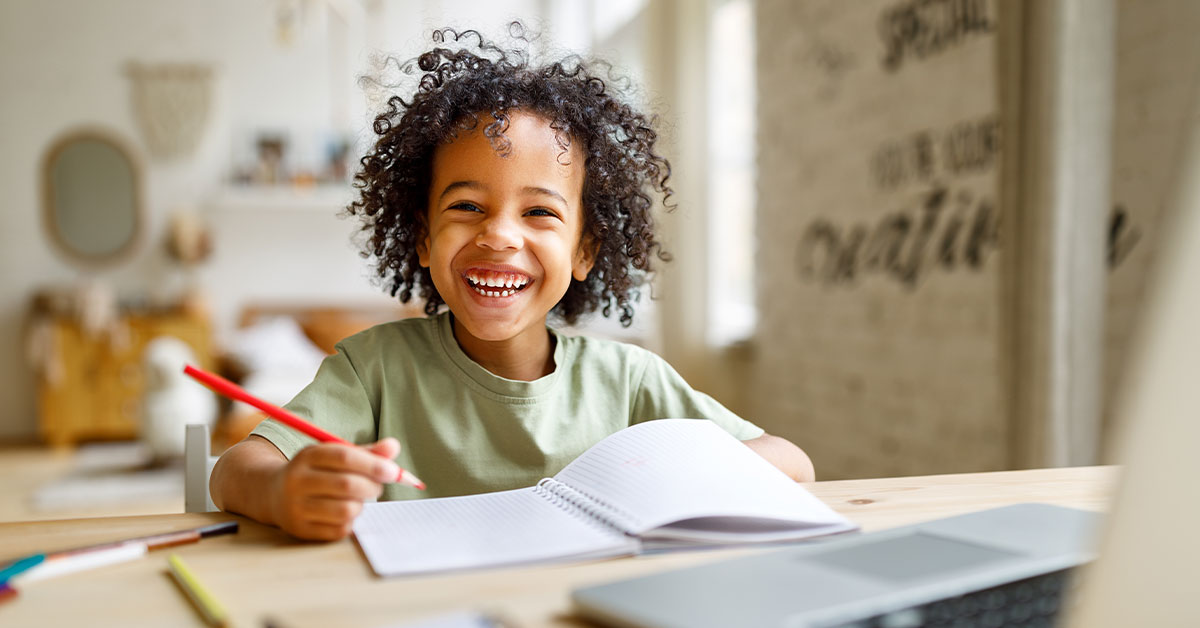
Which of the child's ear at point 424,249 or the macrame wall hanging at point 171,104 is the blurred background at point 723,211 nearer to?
the macrame wall hanging at point 171,104

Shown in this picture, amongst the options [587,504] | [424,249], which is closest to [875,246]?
[424,249]

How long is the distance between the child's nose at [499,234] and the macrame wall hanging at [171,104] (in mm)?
5136

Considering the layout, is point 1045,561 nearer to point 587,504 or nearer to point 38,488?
point 587,504

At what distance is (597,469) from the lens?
0.73m

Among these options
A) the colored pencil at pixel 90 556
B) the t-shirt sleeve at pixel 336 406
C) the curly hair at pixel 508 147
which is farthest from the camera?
the curly hair at pixel 508 147

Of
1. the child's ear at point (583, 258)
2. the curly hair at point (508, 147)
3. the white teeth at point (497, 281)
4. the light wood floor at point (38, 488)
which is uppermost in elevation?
the curly hair at point (508, 147)

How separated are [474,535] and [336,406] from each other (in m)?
0.34

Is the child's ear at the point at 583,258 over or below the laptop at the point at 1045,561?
over

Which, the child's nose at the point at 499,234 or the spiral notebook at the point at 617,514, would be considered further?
the child's nose at the point at 499,234

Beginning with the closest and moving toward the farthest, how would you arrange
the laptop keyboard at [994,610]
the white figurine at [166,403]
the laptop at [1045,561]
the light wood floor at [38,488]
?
the laptop at [1045,561] < the laptop keyboard at [994,610] < the light wood floor at [38,488] < the white figurine at [166,403]

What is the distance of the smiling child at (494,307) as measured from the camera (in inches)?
36.9

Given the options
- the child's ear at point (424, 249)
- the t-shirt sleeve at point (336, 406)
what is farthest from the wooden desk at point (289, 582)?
the child's ear at point (424, 249)

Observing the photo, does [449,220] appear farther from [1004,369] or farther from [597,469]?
[1004,369]

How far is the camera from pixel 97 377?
491 cm
